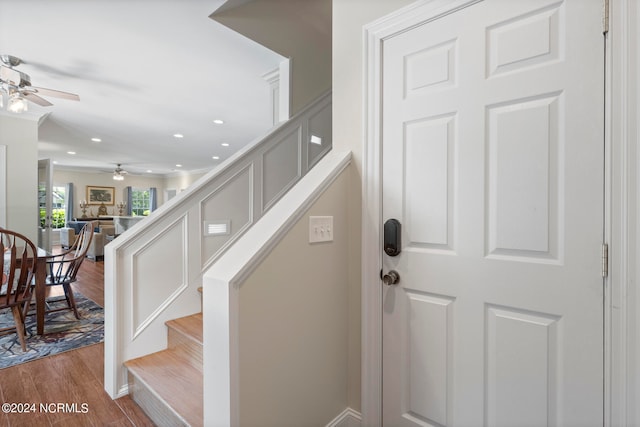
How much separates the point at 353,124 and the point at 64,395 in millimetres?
2415

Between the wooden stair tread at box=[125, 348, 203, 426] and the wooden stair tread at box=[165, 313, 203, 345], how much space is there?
14 cm

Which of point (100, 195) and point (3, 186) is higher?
point (100, 195)

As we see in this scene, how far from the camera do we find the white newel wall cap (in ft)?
3.56

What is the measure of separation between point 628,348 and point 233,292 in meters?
1.25

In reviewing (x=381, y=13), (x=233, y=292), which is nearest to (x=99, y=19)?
(x=381, y=13)

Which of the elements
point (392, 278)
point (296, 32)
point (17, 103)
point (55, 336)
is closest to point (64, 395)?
point (55, 336)

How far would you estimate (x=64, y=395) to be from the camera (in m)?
1.92

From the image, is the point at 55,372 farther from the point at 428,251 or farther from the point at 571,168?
the point at 571,168

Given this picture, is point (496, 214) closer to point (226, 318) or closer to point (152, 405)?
point (226, 318)

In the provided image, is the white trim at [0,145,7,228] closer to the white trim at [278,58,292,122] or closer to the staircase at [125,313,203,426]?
the staircase at [125,313,203,426]

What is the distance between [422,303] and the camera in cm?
134

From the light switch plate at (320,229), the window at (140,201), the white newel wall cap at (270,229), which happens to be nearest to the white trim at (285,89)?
the white newel wall cap at (270,229)

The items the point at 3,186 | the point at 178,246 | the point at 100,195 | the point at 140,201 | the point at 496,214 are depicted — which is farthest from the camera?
the point at 140,201

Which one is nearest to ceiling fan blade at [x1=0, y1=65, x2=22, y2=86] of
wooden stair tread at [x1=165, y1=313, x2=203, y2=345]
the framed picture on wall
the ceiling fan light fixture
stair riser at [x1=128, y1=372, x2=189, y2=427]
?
the ceiling fan light fixture
